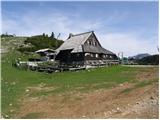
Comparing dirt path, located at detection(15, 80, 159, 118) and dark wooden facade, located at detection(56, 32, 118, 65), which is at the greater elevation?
dark wooden facade, located at detection(56, 32, 118, 65)

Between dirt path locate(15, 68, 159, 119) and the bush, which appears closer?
dirt path locate(15, 68, 159, 119)

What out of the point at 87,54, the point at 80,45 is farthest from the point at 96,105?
the point at 80,45

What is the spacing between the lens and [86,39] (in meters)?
64.8

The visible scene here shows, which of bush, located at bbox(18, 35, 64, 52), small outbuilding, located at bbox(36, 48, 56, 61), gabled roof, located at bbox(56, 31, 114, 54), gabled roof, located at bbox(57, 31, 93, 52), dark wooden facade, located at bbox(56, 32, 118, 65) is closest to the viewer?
dark wooden facade, located at bbox(56, 32, 118, 65)

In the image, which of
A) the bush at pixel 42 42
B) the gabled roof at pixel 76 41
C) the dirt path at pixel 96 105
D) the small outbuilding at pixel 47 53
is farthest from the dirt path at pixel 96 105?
the bush at pixel 42 42

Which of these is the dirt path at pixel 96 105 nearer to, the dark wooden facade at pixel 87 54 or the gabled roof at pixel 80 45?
the dark wooden facade at pixel 87 54

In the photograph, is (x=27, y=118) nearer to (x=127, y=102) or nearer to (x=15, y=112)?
(x=15, y=112)

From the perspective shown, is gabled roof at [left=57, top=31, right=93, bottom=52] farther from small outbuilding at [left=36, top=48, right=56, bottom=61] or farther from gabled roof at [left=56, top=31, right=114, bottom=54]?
small outbuilding at [left=36, top=48, right=56, bottom=61]

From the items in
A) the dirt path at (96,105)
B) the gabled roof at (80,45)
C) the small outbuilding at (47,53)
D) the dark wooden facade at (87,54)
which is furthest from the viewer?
the small outbuilding at (47,53)

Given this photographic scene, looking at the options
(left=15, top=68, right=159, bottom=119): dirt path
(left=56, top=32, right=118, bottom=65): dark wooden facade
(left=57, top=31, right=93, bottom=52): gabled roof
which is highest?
(left=57, top=31, right=93, bottom=52): gabled roof

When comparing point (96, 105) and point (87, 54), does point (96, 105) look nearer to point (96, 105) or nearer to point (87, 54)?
point (96, 105)

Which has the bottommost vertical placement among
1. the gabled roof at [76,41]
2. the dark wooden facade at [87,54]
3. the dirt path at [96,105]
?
the dirt path at [96,105]

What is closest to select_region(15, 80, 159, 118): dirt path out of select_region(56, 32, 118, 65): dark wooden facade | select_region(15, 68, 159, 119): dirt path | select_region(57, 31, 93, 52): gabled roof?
select_region(15, 68, 159, 119): dirt path

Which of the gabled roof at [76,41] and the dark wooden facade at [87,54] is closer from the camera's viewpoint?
the dark wooden facade at [87,54]
